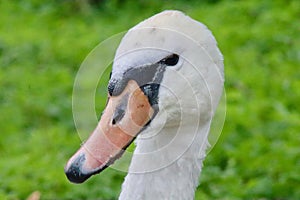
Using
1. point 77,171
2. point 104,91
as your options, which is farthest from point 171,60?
point 104,91

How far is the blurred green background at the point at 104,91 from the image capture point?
666 cm

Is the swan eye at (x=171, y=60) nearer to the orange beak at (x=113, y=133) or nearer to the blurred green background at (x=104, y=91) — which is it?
the orange beak at (x=113, y=133)

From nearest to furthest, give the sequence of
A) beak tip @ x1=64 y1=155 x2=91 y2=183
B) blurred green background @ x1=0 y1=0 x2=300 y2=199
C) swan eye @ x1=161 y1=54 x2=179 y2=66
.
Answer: beak tip @ x1=64 y1=155 x2=91 y2=183 → swan eye @ x1=161 y1=54 x2=179 y2=66 → blurred green background @ x1=0 y1=0 x2=300 y2=199

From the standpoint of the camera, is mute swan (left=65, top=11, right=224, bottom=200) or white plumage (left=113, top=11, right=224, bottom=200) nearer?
mute swan (left=65, top=11, right=224, bottom=200)

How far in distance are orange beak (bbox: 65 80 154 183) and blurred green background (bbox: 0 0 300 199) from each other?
2.30m

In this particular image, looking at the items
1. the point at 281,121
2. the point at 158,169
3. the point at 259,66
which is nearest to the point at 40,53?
the point at 259,66

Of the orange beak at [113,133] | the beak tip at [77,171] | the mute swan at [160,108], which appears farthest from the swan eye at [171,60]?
the beak tip at [77,171]

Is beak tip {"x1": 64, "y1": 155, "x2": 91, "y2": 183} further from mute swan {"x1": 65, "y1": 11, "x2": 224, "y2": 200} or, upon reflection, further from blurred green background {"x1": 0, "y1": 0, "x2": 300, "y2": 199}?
blurred green background {"x1": 0, "y1": 0, "x2": 300, "y2": 199}

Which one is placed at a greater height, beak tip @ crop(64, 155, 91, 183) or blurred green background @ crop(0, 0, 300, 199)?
beak tip @ crop(64, 155, 91, 183)

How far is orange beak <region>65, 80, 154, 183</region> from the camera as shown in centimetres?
382

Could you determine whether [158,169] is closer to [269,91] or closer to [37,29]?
[269,91]

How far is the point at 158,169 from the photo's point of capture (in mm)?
4176

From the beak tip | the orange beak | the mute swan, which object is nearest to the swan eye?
the mute swan

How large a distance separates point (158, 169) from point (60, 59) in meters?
5.45
